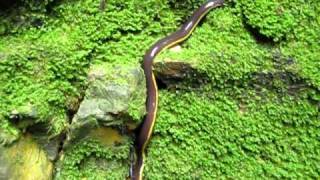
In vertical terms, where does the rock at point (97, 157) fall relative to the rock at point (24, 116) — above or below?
below

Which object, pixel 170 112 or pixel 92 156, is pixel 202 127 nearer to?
pixel 170 112

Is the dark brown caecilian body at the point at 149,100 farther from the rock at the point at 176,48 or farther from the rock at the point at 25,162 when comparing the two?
the rock at the point at 25,162

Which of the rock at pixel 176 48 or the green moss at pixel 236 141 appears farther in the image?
the rock at pixel 176 48

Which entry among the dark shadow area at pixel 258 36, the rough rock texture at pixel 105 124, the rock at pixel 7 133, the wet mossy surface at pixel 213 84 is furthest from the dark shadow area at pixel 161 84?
the rock at pixel 7 133

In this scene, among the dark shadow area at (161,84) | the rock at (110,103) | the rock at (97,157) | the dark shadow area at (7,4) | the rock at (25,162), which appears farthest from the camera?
the dark shadow area at (161,84)

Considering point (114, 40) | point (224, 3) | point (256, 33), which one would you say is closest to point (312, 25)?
point (256, 33)

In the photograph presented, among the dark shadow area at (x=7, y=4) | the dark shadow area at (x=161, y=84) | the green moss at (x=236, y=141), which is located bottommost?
the green moss at (x=236, y=141)

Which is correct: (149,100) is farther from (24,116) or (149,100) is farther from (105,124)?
(24,116)
